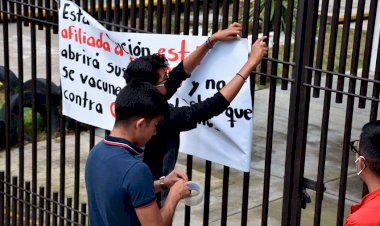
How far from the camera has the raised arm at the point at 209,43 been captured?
13.8ft

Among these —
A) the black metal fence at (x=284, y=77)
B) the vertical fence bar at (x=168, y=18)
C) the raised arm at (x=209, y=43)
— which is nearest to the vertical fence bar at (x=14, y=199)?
the black metal fence at (x=284, y=77)

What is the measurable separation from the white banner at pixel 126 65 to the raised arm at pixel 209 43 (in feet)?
0.13

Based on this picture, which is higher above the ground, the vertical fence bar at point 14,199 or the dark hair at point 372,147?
the dark hair at point 372,147

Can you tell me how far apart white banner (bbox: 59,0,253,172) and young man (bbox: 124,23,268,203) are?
77 mm

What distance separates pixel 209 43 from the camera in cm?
431

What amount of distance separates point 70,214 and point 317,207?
79.5 inches

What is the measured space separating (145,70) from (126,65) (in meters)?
0.61

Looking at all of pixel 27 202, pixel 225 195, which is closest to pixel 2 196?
pixel 27 202

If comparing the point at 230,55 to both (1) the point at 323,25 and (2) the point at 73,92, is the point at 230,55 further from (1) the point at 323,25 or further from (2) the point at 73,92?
(2) the point at 73,92

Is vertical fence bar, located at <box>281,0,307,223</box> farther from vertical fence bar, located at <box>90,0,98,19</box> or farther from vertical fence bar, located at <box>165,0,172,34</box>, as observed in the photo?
vertical fence bar, located at <box>90,0,98,19</box>

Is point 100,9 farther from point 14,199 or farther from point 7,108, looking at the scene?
point 14,199

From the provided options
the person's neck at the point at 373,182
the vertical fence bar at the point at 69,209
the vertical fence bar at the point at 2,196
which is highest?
the person's neck at the point at 373,182

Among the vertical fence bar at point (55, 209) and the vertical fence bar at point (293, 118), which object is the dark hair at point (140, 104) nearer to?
the vertical fence bar at point (293, 118)

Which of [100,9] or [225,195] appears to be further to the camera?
[100,9]
